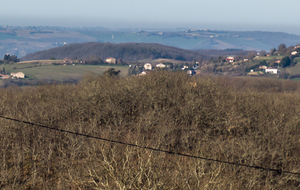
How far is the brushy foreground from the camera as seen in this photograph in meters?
16.8

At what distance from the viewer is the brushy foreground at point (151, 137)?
16812 mm

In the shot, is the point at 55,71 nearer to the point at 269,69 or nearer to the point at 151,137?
the point at 269,69

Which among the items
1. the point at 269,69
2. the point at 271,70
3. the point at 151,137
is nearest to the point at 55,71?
the point at 269,69

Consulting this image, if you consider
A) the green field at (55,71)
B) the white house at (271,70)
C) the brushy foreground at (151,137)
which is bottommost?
the green field at (55,71)

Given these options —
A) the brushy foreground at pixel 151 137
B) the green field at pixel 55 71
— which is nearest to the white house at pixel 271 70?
the green field at pixel 55 71

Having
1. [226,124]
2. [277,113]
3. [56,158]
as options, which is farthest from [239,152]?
[56,158]

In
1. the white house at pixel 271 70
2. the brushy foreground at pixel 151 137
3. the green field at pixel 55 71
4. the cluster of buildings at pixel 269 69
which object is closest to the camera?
the brushy foreground at pixel 151 137

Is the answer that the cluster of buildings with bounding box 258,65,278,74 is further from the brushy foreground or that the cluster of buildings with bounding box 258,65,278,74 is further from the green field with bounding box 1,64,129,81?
the brushy foreground

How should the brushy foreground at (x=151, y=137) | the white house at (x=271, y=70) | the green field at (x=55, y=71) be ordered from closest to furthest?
the brushy foreground at (x=151, y=137) < the green field at (x=55, y=71) < the white house at (x=271, y=70)

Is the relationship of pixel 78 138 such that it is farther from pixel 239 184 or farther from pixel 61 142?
pixel 239 184

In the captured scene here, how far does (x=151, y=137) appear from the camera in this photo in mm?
23812

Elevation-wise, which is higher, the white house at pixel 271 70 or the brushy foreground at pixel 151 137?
the brushy foreground at pixel 151 137

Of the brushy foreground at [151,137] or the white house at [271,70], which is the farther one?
the white house at [271,70]

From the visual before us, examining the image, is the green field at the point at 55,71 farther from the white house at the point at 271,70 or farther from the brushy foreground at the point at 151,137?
the brushy foreground at the point at 151,137
